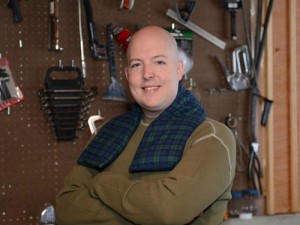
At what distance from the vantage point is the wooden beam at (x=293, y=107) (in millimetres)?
3266

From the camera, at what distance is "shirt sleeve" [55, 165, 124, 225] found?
5.05ft

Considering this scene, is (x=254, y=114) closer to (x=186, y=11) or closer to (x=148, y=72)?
(x=186, y=11)

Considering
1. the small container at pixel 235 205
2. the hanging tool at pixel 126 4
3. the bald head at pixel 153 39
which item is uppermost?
the hanging tool at pixel 126 4

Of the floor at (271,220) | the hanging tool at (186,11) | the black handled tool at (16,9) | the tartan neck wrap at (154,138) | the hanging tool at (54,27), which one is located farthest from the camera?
the floor at (271,220)

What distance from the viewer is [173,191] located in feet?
4.64

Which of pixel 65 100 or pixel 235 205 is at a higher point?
pixel 65 100

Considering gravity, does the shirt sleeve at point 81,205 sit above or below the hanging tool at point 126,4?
below

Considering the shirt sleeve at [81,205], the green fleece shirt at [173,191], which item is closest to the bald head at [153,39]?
the green fleece shirt at [173,191]

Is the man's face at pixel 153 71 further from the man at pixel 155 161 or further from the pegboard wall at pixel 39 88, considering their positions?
the pegboard wall at pixel 39 88

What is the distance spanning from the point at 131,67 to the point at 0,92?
1.13 m

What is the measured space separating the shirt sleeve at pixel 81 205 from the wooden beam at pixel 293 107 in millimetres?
1876

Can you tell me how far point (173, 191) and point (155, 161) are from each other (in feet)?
0.48

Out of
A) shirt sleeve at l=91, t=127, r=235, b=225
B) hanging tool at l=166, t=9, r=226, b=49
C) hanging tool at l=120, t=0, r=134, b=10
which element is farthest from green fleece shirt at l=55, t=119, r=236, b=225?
hanging tool at l=166, t=9, r=226, b=49

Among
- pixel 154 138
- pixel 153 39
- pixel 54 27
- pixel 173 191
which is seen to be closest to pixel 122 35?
pixel 54 27
